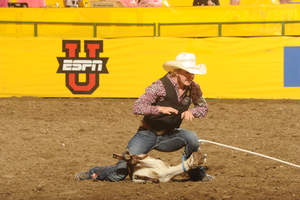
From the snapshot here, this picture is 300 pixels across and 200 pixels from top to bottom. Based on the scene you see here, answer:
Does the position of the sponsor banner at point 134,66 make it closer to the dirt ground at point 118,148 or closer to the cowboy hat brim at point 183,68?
the dirt ground at point 118,148

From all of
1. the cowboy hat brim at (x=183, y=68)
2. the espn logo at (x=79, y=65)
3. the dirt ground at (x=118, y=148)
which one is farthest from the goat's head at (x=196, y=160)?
the espn logo at (x=79, y=65)

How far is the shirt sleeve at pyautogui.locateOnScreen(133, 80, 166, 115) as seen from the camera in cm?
534

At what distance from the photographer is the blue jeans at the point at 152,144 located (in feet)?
18.5

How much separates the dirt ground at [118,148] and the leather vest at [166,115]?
2.03 feet

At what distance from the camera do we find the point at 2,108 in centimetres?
1120

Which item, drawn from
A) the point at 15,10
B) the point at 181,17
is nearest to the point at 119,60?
the point at 181,17

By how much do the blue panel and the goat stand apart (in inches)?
289

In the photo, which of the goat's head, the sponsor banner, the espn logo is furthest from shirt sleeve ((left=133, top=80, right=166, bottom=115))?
the espn logo

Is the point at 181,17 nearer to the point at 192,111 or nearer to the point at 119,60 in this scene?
the point at 119,60

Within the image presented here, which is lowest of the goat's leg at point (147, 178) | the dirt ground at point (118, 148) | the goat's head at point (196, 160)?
the dirt ground at point (118, 148)

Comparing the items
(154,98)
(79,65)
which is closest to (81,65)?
(79,65)

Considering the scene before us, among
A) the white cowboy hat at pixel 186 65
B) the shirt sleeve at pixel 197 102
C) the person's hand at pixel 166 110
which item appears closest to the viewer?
the person's hand at pixel 166 110

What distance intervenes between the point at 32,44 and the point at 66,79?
45.5 inches

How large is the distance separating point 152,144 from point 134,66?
720 cm
